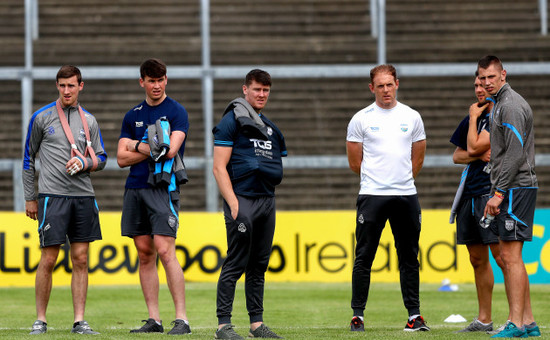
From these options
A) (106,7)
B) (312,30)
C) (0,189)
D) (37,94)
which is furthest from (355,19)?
(0,189)

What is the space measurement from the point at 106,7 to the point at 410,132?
643 inches

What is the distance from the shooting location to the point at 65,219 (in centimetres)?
670

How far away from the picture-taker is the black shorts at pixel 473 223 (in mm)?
6812

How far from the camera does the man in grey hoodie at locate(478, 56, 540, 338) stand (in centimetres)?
612

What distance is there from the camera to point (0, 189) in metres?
19.7

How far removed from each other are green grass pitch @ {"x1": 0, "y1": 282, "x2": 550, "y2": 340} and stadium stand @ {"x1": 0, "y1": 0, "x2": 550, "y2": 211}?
8.01 meters

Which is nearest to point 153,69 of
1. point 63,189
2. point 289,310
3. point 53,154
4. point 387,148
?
point 53,154

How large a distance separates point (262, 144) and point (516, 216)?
1.83m

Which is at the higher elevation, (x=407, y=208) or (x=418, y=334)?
(x=407, y=208)

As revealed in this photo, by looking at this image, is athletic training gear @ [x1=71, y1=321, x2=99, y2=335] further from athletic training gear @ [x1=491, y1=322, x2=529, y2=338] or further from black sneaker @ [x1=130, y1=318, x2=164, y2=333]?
athletic training gear @ [x1=491, y1=322, x2=529, y2=338]

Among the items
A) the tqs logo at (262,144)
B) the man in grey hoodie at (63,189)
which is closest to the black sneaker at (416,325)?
the tqs logo at (262,144)

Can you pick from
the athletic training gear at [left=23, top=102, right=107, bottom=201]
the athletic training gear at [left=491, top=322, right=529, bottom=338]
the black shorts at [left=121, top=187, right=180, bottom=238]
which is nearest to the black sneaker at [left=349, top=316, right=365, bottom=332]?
the athletic training gear at [left=491, top=322, right=529, bottom=338]

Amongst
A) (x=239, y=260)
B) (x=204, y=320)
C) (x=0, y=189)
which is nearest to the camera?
(x=239, y=260)

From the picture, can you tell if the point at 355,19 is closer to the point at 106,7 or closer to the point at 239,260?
the point at 106,7
